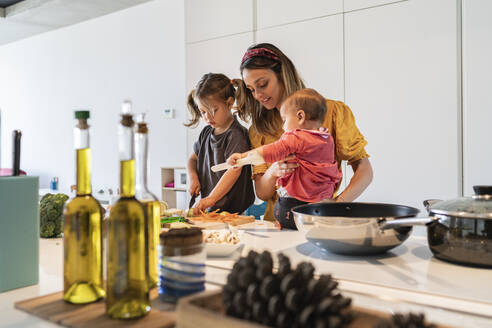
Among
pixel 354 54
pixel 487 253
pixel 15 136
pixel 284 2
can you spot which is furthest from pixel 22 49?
pixel 487 253

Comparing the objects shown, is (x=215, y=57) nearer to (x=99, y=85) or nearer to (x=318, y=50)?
(x=318, y=50)

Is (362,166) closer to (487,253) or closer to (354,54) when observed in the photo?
(487,253)

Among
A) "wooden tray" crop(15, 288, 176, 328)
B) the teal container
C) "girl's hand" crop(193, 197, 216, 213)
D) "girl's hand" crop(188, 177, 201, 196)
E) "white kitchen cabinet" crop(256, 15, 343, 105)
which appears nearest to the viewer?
"wooden tray" crop(15, 288, 176, 328)

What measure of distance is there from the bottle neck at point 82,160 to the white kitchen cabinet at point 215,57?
10.1ft

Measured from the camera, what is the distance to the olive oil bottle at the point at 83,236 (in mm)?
659

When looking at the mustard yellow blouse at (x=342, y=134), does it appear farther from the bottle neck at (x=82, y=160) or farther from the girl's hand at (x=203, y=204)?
A: the bottle neck at (x=82, y=160)

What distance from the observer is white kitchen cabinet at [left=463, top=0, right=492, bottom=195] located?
8.46 feet

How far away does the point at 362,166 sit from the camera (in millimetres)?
1985

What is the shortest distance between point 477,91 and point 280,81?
1.47m

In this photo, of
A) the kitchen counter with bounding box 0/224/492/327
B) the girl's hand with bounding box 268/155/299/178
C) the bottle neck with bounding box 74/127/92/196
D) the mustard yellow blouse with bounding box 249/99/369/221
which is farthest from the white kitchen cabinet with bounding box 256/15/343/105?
the bottle neck with bounding box 74/127/92/196

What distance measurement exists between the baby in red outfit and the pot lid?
65cm

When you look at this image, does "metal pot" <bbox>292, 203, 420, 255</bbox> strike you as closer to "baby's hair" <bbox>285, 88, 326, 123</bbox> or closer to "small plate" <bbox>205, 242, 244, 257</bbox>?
"small plate" <bbox>205, 242, 244, 257</bbox>

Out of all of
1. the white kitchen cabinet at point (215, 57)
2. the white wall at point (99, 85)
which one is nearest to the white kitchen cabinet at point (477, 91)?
the white kitchen cabinet at point (215, 57)

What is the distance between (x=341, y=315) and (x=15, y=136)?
666 millimetres
